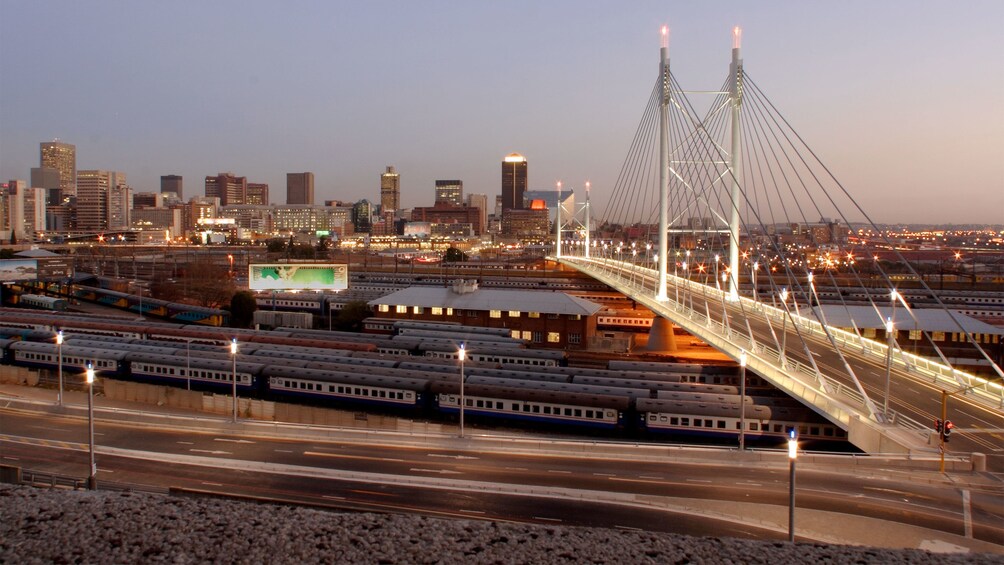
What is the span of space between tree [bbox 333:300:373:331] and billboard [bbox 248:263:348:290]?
246cm

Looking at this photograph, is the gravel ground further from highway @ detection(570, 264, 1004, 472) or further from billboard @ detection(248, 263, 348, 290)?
billboard @ detection(248, 263, 348, 290)

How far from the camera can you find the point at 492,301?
36.0 meters

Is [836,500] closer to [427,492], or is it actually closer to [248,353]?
[427,492]

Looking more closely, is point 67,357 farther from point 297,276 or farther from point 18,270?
point 18,270

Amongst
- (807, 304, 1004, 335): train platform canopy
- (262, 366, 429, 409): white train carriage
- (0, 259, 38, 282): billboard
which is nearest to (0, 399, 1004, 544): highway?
(262, 366, 429, 409): white train carriage

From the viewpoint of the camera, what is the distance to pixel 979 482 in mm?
10914

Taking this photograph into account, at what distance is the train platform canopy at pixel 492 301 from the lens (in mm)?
33875

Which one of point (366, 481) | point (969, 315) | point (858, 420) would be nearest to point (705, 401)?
point (858, 420)

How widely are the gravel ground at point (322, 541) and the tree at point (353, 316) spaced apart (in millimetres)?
29815

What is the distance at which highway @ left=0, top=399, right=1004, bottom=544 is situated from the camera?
33.8 ft

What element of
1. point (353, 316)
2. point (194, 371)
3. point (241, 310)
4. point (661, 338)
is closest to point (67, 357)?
point (194, 371)

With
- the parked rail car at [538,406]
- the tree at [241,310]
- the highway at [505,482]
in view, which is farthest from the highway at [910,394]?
the tree at [241,310]

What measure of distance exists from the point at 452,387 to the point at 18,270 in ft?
132

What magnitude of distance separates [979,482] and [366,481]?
10.5 metres
